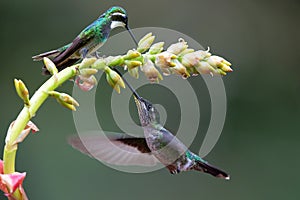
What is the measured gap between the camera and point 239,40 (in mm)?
3270

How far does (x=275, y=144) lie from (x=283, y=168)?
152mm

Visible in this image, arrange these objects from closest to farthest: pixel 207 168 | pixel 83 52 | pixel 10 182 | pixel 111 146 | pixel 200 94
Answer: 1. pixel 10 182
2. pixel 83 52
3. pixel 111 146
4. pixel 207 168
5. pixel 200 94

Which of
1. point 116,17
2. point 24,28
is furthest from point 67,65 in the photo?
point 24,28

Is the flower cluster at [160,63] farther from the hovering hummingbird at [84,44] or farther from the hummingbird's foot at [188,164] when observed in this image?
the hummingbird's foot at [188,164]

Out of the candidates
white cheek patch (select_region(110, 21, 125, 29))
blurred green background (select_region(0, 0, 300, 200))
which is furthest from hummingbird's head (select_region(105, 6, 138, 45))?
blurred green background (select_region(0, 0, 300, 200))

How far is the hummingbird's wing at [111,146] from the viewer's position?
1006 millimetres

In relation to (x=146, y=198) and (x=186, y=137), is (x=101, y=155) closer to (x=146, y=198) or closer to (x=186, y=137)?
(x=186, y=137)

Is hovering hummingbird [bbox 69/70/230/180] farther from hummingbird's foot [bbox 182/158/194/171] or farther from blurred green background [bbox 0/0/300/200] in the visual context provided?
blurred green background [bbox 0/0/300/200]

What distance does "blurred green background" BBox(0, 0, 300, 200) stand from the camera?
282 cm

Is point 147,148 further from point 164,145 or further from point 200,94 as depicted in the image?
point 200,94

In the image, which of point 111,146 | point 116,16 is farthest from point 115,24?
point 111,146

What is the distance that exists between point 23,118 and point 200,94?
2.28 metres

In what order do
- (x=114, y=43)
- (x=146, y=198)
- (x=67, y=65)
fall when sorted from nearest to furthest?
(x=67, y=65), (x=114, y=43), (x=146, y=198)

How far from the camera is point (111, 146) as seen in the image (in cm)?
104
